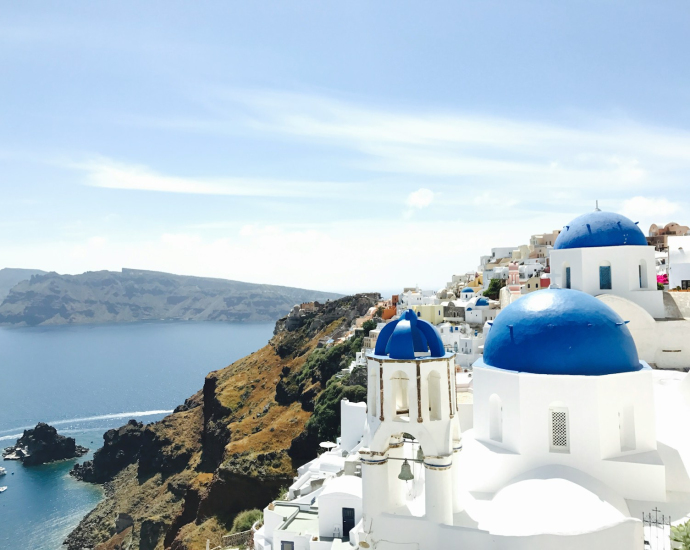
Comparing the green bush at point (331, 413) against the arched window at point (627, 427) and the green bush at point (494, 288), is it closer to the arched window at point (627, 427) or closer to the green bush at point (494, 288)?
the green bush at point (494, 288)

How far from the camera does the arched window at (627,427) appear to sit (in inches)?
438

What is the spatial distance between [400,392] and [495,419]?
2.40 meters

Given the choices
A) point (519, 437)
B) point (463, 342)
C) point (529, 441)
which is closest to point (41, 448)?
point (463, 342)

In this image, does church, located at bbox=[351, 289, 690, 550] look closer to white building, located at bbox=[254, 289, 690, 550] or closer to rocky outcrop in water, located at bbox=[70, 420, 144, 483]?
white building, located at bbox=[254, 289, 690, 550]

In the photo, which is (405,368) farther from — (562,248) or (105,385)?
(105,385)

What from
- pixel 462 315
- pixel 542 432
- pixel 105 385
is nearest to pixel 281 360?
pixel 462 315

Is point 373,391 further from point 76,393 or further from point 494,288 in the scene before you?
point 76,393

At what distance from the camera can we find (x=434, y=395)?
1059cm

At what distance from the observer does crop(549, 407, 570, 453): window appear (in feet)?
→ 35.9

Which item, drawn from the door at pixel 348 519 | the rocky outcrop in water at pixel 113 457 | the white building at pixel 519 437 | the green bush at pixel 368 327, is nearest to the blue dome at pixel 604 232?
the white building at pixel 519 437

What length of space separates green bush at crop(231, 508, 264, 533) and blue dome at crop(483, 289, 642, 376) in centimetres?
2314

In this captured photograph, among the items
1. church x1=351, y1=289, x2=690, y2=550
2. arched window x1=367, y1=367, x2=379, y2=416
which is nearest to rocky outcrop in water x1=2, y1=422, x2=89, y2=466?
church x1=351, y1=289, x2=690, y2=550

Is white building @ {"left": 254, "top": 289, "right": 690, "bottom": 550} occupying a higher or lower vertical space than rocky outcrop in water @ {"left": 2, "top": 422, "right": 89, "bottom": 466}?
higher

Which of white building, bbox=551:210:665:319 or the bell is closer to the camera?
the bell
